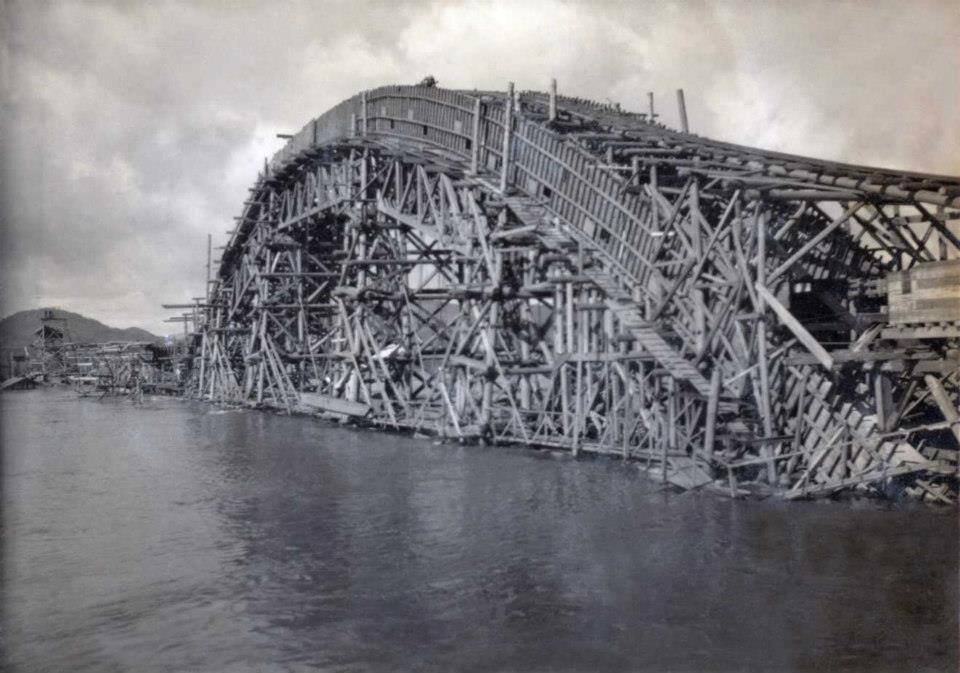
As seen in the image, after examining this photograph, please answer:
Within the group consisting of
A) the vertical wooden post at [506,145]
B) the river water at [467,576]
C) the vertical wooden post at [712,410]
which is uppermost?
the vertical wooden post at [506,145]

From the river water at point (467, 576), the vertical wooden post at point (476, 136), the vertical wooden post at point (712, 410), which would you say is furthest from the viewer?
the vertical wooden post at point (476, 136)

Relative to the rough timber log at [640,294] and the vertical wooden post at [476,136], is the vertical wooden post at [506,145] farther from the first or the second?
the vertical wooden post at [476,136]

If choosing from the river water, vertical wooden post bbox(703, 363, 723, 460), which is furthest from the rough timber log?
the river water

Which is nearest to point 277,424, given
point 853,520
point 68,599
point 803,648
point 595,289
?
point 595,289

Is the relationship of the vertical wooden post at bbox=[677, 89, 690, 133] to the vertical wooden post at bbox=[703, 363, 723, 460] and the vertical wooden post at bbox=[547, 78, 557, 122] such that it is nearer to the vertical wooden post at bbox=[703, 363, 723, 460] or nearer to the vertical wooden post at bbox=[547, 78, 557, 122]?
the vertical wooden post at bbox=[547, 78, 557, 122]

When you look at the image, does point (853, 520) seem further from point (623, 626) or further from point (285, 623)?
point (285, 623)

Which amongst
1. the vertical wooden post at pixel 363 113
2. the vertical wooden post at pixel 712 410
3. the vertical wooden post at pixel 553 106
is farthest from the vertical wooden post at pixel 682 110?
the vertical wooden post at pixel 712 410
